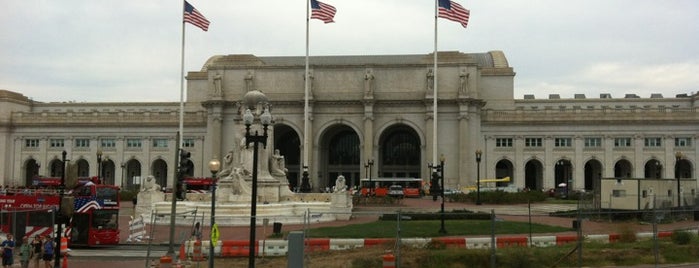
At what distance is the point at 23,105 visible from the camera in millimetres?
113188

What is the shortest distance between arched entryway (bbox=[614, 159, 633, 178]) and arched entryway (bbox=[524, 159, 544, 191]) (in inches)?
410

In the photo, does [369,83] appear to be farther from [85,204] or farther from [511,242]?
[511,242]

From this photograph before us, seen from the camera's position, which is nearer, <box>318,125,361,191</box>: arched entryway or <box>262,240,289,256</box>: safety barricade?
<box>262,240,289,256</box>: safety barricade

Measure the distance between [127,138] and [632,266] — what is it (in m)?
90.3

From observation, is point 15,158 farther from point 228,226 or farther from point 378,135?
point 228,226

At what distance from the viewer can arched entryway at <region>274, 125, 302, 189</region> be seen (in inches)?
3974

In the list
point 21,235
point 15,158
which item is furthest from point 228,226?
point 15,158

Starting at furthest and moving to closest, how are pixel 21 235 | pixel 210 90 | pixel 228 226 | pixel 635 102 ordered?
pixel 635 102, pixel 210 90, pixel 228 226, pixel 21 235

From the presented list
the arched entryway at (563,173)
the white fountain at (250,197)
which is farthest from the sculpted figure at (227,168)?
the arched entryway at (563,173)

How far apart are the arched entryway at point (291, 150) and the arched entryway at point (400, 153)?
42.3 feet

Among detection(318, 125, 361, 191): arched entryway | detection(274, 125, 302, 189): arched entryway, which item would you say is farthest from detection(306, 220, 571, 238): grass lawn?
detection(274, 125, 302, 189): arched entryway

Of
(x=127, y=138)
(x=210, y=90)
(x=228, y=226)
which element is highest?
(x=210, y=90)

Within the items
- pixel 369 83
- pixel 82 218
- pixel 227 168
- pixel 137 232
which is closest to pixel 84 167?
pixel 369 83

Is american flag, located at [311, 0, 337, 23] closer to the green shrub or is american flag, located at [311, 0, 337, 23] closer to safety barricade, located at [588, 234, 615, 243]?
safety barricade, located at [588, 234, 615, 243]
